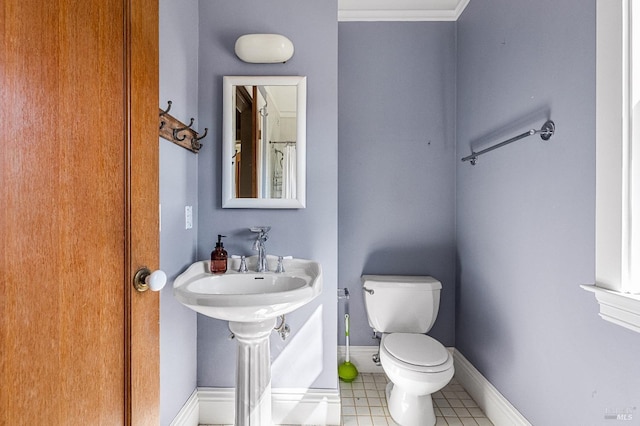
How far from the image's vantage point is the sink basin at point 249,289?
1.10 m

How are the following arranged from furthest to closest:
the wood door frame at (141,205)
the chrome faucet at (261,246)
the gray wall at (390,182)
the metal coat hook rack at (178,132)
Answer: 1. the gray wall at (390,182)
2. the chrome faucet at (261,246)
3. the metal coat hook rack at (178,132)
4. the wood door frame at (141,205)

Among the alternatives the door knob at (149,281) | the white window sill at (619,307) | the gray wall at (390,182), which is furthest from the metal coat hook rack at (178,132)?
the white window sill at (619,307)

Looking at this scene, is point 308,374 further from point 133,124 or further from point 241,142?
point 133,124

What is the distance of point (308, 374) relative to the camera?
1.67m

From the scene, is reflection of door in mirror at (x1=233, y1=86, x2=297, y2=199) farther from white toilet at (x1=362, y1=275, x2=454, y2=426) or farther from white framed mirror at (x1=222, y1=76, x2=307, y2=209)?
white toilet at (x1=362, y1=275, x2=454, y2=426)

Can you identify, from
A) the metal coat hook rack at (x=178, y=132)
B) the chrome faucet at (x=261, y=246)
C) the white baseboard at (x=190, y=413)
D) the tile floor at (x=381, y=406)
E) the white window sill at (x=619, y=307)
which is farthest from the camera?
the tile floor at (x=381, y=406)

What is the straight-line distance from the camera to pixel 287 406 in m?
1.66

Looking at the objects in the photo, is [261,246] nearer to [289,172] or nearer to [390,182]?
[289,172]

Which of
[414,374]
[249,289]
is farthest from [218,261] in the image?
[414,374]

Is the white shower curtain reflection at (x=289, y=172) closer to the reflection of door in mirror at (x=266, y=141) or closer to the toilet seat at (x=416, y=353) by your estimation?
the reflection of door in mirror at (x=266, y=141)

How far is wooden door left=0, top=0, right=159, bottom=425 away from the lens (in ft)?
1.30

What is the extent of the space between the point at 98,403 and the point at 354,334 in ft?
5.99

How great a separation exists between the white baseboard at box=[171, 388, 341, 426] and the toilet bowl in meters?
0.31

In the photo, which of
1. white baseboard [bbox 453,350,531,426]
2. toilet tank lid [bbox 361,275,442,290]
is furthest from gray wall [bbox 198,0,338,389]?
white baseboard [bbox 453,350,531,426]
